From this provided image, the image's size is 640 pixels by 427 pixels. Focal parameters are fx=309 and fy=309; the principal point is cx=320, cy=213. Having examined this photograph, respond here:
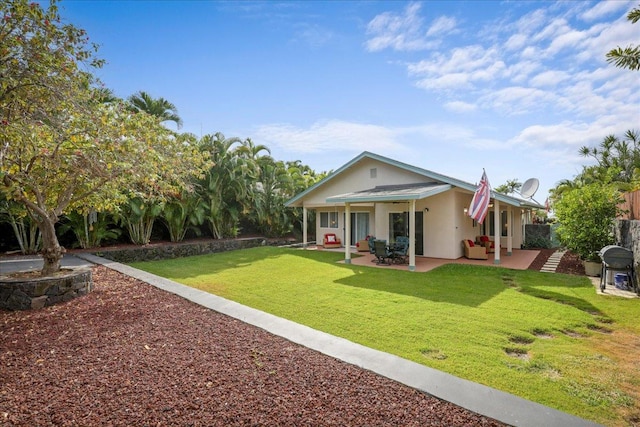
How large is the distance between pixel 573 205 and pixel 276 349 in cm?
1308

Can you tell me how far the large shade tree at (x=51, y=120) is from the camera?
5508 millimetres

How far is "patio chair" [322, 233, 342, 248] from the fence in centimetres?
1318

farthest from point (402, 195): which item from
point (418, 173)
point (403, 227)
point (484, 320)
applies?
point (484, 320)

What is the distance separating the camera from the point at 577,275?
1106 centimetres

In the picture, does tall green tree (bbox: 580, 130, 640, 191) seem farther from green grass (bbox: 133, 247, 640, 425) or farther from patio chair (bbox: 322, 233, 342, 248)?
green grass (bbox: 133, 247, 640, 425)

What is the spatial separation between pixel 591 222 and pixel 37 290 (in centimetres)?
1691

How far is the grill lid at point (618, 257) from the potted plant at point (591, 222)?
2.31m

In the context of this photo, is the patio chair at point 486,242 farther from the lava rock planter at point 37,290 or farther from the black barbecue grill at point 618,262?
the lava rock planter at point 37,290

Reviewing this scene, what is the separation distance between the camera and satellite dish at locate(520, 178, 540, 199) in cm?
2156

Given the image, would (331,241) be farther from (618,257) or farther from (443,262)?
(618,257)

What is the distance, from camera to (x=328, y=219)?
68.4 feet

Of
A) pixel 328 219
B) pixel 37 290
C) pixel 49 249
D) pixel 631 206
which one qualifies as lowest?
pixel 37 290

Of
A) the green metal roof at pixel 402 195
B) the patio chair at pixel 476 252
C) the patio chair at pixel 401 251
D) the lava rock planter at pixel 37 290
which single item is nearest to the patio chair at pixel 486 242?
the patio chair at pixel 476 252

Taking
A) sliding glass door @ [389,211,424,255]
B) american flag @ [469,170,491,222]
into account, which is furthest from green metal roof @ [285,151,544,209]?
sliding glass door @ [389,211,424,255]
